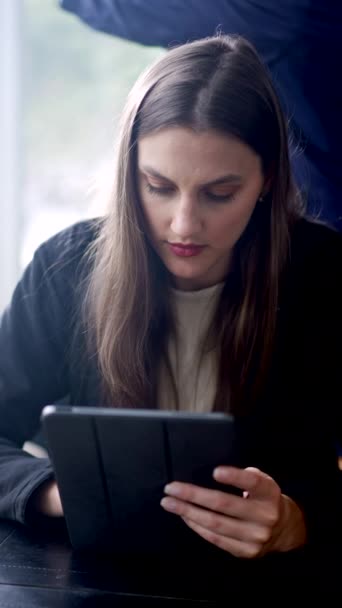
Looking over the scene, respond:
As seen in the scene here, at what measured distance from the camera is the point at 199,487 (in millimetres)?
866

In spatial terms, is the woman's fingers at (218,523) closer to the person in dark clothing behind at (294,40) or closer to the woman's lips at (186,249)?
the woman's lips at (186,249)

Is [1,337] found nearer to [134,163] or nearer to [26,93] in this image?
[134,163]

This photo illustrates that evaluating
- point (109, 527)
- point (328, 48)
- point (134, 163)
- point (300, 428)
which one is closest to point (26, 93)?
point (328, 48)

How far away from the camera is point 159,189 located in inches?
45.8

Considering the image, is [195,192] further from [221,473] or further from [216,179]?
[221,473]

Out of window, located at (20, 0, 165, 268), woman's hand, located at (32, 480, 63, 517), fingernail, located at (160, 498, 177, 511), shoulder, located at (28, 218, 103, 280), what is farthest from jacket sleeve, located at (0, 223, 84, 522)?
window, located at (20, 0, 165, 268)

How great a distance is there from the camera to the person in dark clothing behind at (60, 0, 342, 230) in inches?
58.7

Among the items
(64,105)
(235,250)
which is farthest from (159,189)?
(64,105)

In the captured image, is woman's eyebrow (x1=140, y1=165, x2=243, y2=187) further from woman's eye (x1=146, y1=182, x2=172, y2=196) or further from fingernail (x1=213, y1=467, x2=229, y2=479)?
fingernail (x1=213, y1=467, x2=229, y2=479)

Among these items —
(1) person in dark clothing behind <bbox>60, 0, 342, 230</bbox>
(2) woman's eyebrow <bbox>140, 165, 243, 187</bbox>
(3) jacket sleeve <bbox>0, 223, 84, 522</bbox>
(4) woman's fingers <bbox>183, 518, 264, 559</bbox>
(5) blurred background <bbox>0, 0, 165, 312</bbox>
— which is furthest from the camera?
(5) blurred background <bbox>0, 0, 165, 312</bbox>

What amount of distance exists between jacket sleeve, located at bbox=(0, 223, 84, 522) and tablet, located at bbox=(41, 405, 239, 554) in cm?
35

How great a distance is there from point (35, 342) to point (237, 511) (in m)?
0.53

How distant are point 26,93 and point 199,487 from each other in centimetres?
162

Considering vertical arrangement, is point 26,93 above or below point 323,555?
above
